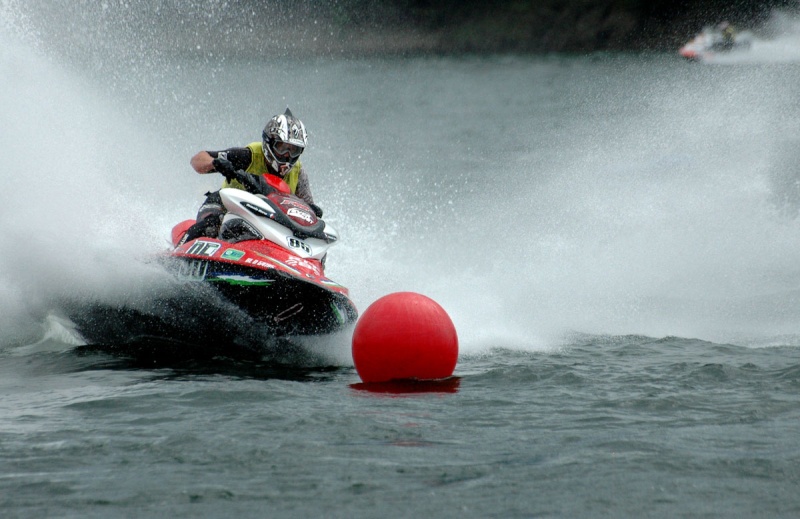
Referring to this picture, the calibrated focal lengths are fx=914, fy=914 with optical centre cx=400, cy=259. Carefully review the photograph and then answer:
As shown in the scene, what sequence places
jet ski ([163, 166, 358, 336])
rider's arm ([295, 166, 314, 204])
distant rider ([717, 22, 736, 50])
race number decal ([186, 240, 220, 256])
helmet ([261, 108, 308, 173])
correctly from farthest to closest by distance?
distant rider ([717, 22, 736, 50])
rider's arm ([295, 166, 314, 204])
helmet ([261, 108, 308, 173])
race number decal ([186, 240, 220, 256])
jet ski ([163, 166, 358, 336])

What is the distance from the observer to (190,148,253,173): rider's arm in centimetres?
796

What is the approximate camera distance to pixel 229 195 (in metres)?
7.30

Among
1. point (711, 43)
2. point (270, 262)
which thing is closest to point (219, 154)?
point (270, 262)

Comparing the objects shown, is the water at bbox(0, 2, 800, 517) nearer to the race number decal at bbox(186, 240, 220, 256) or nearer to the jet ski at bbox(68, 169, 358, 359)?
the jet ski at bbox(68, 169, 358, 359)

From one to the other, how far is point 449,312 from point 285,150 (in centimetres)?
255

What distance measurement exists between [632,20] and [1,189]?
86.1ft

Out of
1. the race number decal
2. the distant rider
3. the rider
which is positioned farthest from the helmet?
the distant rider

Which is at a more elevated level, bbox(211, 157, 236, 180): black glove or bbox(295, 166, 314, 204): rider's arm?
bbox(295, 166, 314, 204): rider's arm

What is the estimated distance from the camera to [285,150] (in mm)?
7902

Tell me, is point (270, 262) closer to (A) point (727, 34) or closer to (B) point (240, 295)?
(B) point (240, 295)

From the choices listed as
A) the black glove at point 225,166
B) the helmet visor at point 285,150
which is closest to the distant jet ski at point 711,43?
the helmet visor at point 285,150

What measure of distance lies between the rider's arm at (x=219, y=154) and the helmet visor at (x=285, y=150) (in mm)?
337

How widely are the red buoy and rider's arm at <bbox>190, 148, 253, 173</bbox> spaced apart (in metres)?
2.58

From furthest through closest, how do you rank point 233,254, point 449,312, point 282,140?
point 449,312 → point 282,140 → point 233,254
